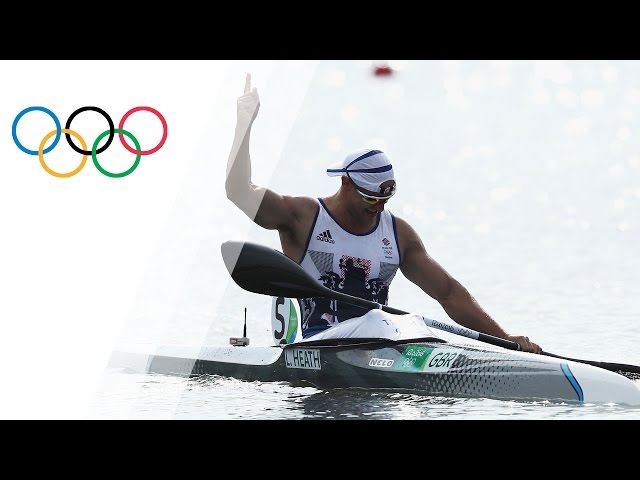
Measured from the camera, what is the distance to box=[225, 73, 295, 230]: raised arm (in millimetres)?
9172

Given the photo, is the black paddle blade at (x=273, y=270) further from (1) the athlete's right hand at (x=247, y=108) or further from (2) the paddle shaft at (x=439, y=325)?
(1) the athlete's right hand at (x=247, y=108)

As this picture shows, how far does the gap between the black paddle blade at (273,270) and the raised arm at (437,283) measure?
1.16 meters

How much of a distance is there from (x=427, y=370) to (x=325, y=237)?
1508 mm

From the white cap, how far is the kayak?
1208mm

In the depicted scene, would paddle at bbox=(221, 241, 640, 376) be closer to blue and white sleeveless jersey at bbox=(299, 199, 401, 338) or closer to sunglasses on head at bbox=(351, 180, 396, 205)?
blue and white sleeveless jersey at bbox=(299, 199, 401, 338)

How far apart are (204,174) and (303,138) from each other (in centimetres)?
265

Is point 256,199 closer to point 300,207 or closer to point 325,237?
point 300,207

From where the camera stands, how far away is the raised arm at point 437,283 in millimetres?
10102

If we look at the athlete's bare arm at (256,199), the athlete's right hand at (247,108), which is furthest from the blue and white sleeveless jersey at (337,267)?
the athlete's right hand at (247,108)

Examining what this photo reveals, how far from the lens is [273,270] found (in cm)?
923

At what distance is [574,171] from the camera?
99.9 ft

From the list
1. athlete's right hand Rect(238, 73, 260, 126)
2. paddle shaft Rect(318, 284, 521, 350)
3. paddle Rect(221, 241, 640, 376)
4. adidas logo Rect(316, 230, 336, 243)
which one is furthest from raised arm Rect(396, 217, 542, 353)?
athlete's right hand Rect(238, 73, 260, 126)

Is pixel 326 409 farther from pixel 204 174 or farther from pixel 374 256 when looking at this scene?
pixel 204 174

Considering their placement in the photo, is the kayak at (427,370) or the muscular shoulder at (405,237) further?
the muscular shoulder at (405,237)
